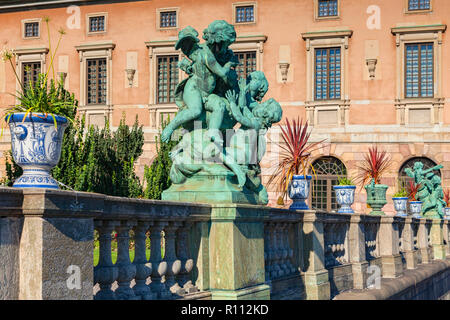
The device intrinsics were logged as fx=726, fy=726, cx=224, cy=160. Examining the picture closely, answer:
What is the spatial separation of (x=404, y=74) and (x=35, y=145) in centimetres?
2907

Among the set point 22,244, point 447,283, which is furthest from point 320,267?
point 447,283

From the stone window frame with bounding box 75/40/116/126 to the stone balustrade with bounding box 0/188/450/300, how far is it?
24526mm

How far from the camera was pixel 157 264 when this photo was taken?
18.9 ft

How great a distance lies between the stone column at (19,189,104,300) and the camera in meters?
4.02

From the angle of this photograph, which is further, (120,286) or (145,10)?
(145,10)

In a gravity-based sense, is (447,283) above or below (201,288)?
below

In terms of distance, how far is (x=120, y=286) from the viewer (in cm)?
521

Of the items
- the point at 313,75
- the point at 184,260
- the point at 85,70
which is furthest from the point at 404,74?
the point at 184,260

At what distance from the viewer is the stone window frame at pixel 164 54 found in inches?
1323

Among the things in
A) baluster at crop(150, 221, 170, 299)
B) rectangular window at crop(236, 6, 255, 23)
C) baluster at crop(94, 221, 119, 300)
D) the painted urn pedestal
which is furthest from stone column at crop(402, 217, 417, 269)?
rectangular window at crop(236, 6, 255, 23)

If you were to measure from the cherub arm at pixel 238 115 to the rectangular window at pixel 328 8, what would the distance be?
26520mm

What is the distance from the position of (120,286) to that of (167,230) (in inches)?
37.1
